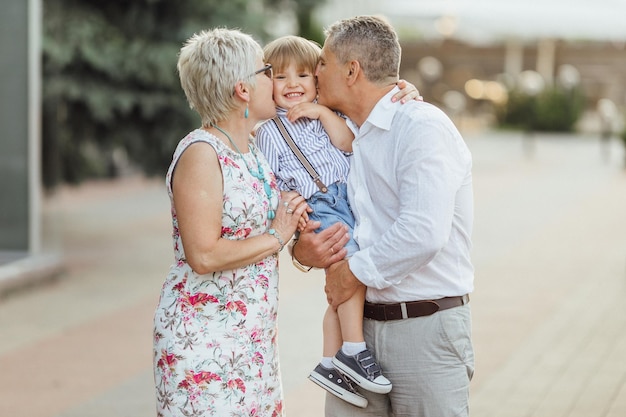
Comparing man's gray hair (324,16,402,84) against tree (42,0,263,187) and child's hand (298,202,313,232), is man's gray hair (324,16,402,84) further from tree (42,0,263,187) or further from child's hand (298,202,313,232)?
tree (42,0,263,187)

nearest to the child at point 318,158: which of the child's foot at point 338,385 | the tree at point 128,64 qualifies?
the child's foot at point 338,385

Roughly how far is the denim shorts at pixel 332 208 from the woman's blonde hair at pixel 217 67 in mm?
399

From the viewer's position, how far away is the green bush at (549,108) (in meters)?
23.2

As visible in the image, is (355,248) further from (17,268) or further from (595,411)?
(17,268)

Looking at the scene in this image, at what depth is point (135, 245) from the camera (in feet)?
33.9

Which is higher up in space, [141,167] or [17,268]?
[141,167]

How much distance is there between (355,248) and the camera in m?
3.20

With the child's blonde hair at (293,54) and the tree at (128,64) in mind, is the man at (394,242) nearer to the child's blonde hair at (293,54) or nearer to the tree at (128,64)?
the child's blonde hair at (293,54)

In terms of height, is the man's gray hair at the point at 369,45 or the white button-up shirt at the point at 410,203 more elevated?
the man's gray hair at the point at 369,45

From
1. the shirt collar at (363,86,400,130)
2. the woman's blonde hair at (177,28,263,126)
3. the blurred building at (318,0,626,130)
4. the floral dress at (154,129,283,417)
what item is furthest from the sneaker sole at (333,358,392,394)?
the blurred building at (318,0,626,130)

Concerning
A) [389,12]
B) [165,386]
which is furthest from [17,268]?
[389,12]

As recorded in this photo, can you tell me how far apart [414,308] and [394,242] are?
0.93 feet

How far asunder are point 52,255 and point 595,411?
502 cm

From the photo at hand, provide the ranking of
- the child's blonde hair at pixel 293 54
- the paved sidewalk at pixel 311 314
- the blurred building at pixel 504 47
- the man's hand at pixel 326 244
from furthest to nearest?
the blurred building at pixel 504 47, the paved sidewalk at pixel 311 314, the child's blonde hair at pixel 293 54, the man's hand at pixel 326 244
